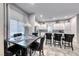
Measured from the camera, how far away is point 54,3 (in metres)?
2.05

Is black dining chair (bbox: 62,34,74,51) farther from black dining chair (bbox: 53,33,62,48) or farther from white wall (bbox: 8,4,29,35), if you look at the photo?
white wall (bbox: 8,4,29,35)

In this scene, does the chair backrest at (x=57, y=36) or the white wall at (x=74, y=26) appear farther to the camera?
the chair backrest at (x=57, y=36)

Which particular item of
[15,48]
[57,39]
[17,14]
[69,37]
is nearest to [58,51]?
[57,39]

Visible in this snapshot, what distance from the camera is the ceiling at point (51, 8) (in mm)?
2033

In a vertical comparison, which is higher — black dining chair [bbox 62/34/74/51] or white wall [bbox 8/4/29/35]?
white wall [bbox 8/4/29/35]

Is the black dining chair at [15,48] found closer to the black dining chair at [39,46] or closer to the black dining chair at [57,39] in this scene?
the black dining chair at [39,46]

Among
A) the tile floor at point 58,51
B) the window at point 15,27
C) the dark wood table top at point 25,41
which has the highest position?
the window at point 15,27

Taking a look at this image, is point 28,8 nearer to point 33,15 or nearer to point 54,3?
point 33,15

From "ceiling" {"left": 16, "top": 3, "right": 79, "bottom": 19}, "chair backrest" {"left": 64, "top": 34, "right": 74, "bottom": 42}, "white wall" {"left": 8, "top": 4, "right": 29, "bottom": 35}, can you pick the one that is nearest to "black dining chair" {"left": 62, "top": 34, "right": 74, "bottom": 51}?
"chair backrest" {"left": 64, "top": 34, "right": 74, "bottom": 42}

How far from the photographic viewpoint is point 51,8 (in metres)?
2.07

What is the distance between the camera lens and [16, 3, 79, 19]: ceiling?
80.0 inches

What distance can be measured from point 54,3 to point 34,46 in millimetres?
1048

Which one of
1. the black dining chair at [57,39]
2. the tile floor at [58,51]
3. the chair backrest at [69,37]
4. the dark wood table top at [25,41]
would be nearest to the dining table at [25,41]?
the dark wood table top at [25,41]

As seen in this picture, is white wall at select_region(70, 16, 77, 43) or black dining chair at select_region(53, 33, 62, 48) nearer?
white wall at select_region(70, 16, 77, 43)
